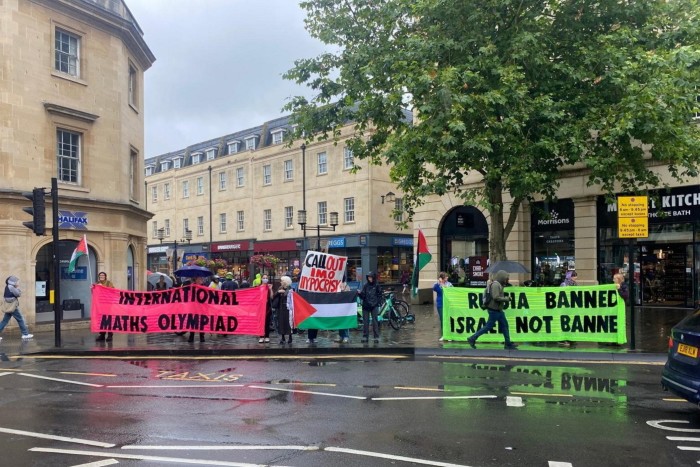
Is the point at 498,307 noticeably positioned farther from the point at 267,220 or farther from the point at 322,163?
the point at 267,220

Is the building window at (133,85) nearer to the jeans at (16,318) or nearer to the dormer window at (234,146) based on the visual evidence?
the jeans at (16,318)

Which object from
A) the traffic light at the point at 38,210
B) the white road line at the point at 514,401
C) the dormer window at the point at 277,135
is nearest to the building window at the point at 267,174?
the dormer window at the point at 277,135

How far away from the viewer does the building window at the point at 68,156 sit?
63.9ft

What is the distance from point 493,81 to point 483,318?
5749mm

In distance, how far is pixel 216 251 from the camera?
169 ft

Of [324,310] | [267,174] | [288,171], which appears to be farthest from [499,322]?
[267,174]

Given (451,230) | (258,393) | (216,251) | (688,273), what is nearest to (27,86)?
(258,393)

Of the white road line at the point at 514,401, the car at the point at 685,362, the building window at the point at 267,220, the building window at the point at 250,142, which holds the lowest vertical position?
the white road line at the point at 514,401

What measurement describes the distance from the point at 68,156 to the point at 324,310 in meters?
11.1

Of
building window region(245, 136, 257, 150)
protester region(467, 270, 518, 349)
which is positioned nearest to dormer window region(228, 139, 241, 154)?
building window region(245, 136, 257, 150)

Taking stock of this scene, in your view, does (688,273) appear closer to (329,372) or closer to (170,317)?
(329,372)

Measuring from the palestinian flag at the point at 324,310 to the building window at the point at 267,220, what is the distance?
33100 millimetres

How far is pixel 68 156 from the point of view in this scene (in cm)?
1969

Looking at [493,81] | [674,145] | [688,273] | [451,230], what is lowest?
[688,273]
